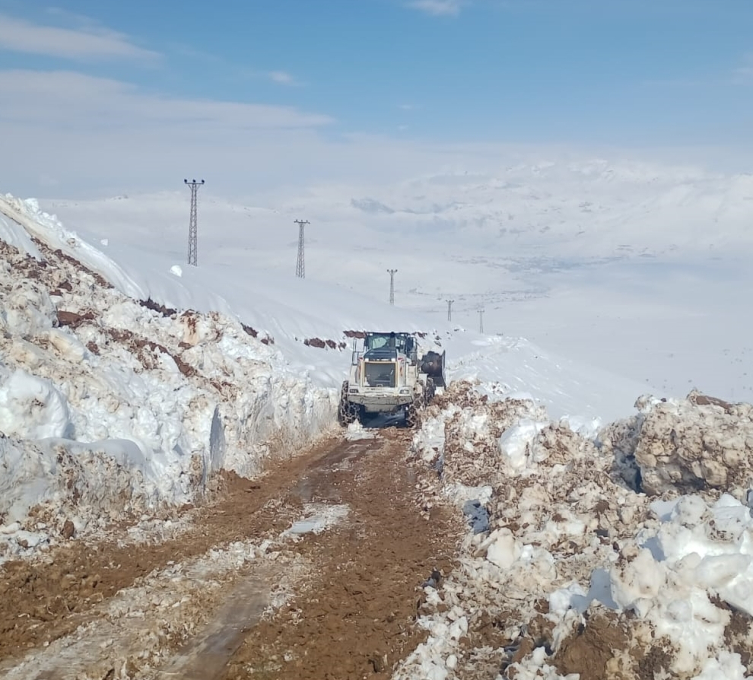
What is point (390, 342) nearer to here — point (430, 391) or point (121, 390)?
point (430, 391)

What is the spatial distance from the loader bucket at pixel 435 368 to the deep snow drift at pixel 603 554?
35.5 ft

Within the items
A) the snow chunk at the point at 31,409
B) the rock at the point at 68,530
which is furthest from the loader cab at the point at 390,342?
the rock at the point at 68,530

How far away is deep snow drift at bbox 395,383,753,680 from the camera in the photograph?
6.09 meters

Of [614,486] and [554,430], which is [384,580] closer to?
[614,486]

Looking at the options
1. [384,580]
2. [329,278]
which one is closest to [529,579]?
[384,580]

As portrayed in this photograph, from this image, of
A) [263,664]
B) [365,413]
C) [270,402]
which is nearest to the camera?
[263,664]

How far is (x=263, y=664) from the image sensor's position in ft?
22.7

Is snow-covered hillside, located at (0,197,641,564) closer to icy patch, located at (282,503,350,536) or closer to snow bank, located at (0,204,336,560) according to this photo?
snow bank, located at (0,204,336,560)

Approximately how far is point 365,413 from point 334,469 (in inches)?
→ 315

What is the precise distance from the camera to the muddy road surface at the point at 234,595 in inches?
271

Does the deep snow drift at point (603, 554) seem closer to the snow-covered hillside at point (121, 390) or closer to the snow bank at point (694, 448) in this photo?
the snow bank at point (694, 448)

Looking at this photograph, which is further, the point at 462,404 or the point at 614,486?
the point at 462,404

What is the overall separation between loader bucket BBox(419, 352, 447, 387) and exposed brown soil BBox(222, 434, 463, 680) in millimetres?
12862

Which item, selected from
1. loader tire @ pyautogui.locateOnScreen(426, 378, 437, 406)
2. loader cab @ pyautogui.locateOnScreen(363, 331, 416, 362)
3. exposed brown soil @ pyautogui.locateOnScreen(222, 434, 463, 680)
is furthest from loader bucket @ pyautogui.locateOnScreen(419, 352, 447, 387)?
exposed brown soil @ pyautogui.locateOnScreen(222, 434, 463, 680)
